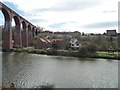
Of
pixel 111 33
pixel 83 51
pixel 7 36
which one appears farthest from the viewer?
pixel 111 33

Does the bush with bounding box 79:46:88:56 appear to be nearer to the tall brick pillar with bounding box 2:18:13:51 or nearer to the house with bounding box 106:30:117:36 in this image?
the tall brick pillar with bounding box 2:18:13:51

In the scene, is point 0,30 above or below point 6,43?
above

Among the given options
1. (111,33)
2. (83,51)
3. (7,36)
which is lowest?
(83,51)

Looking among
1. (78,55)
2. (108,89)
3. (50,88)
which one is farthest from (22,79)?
(78,55)

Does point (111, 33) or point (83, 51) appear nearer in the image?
point (83, 51)

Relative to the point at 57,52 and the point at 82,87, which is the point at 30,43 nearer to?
the point at 57,52

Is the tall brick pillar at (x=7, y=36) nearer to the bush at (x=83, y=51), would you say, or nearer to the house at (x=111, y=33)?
the bush at (x=83, y=51)

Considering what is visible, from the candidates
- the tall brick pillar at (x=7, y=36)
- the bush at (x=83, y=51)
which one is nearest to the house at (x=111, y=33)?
the bush at (x=83, y=51)

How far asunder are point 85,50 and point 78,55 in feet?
4.36

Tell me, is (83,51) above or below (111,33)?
below

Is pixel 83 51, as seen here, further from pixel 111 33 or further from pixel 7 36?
pixel 111 33

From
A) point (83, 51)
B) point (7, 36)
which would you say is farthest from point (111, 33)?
point (7, 36)

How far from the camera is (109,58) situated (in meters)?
28.7

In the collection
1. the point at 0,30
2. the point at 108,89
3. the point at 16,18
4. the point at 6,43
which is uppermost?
the point at 16,18
